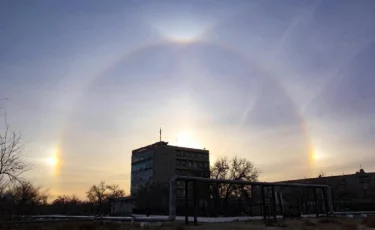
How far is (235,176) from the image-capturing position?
74500 mm

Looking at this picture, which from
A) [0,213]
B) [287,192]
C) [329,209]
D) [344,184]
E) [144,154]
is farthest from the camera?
[144,154]

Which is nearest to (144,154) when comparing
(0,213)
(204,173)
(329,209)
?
(204,173)

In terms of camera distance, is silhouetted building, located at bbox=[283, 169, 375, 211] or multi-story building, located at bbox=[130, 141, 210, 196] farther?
multi-story building, located at bbox=[130, 141, 210, 196]

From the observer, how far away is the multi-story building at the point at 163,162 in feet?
471

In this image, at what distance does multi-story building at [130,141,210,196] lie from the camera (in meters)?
144

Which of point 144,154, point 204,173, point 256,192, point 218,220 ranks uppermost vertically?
point 144,154

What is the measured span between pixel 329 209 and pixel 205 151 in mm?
108646

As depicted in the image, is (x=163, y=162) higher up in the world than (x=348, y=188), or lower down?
higher up

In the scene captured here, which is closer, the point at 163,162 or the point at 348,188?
the point at 348,188

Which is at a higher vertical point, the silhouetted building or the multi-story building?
the multi-story building

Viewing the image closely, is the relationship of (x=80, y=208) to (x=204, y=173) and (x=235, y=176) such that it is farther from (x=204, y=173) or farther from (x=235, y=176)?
(x=235, y=176)

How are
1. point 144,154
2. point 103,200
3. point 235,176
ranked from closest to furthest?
point 235,176 < point 103,200 < point 144,154

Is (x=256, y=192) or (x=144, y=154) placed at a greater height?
(x=144, y=154)

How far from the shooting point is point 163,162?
144125mm
